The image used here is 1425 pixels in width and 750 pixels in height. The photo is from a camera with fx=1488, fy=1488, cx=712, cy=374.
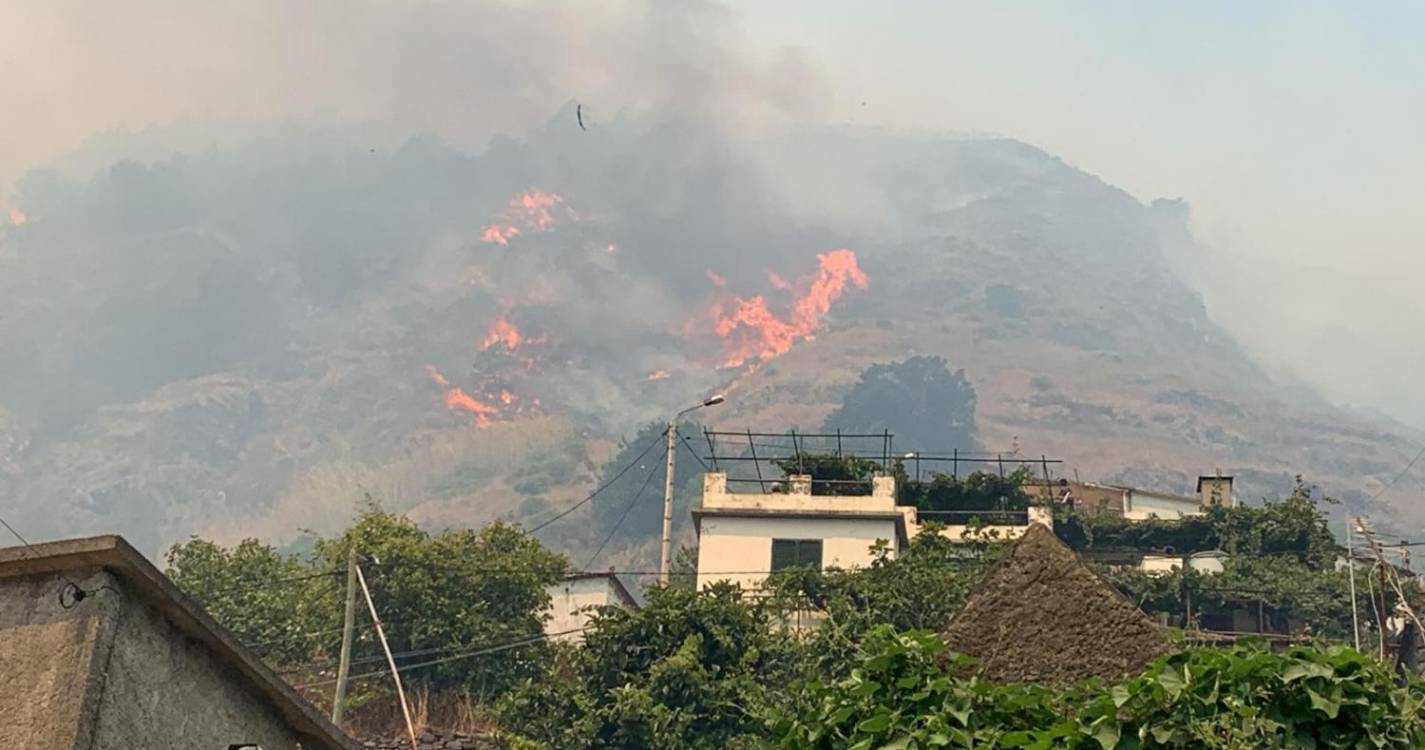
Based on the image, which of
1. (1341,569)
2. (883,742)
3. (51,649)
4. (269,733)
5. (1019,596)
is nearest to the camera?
(51,649)

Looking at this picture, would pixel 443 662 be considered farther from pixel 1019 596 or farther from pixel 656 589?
pixel 1019 596

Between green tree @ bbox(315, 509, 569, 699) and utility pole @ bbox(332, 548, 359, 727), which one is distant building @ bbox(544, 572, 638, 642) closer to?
green tree @ bbox(315, 509, 569, 699)

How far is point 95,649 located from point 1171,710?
6321 millimetres

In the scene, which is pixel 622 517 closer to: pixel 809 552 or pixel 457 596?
pixel 809 552

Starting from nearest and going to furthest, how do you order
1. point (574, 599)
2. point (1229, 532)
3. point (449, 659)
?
point (449, 659) < point (574, 599) < point (1229, 532)

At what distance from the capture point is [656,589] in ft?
135

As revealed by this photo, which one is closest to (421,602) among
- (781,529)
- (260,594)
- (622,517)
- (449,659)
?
(449,659)

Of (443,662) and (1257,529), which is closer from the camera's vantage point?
(443,662)

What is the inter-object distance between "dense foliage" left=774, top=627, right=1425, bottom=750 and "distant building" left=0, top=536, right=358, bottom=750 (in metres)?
3.98

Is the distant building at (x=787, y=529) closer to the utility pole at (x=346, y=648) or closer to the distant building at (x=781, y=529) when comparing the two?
the distant building at (x=781, y=529)

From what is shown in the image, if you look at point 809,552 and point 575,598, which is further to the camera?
point 809,552

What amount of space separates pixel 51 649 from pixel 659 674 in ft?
100

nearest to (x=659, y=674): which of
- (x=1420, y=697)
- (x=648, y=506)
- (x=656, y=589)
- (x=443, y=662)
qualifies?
(x=656, y=589)

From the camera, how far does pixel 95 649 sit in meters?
8.45
